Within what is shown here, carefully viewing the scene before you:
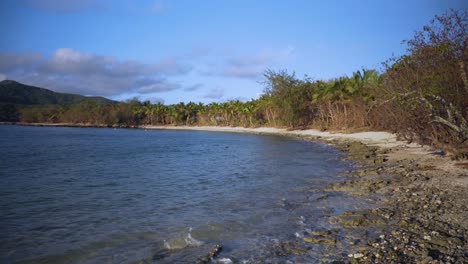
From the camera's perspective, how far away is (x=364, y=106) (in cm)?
4484

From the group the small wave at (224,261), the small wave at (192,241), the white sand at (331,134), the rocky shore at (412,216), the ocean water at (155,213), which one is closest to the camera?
the rocky shore at (412,216)

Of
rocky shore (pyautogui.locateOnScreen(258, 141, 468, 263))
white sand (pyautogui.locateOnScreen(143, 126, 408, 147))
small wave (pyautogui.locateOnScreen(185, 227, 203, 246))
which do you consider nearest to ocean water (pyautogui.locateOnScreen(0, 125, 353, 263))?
small wave (pyautogui.locateOnScreen(185, 227, 203, 246))

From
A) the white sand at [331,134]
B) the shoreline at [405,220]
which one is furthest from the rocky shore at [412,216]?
the white sand at [331,134]

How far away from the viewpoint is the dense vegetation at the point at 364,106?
14969 mm

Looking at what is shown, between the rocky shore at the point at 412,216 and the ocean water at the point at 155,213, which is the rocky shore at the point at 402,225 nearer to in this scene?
the rocky shore at the point at 412,216

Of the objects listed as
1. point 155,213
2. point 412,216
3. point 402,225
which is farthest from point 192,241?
point 412,216

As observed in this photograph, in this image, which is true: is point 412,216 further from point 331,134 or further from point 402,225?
point 331,134

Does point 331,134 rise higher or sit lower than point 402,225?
higher

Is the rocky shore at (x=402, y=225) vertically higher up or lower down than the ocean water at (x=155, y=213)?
higher up

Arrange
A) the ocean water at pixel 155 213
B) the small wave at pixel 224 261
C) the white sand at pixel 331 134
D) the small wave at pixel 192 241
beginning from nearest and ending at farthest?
the small wave at pixel 224 261 < the ocean water at pixel 155 213 < the small wave at pixel 192 241 < the white sand at pixel 331 134

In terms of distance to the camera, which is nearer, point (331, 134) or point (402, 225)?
point (402, 225)

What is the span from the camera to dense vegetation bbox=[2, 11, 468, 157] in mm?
14969

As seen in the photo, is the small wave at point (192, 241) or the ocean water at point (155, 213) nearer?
the ocean water at point (155, 213)

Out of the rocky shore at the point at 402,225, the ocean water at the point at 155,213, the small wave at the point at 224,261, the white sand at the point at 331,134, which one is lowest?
the ocean water at the point at 155,213
